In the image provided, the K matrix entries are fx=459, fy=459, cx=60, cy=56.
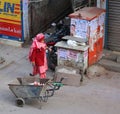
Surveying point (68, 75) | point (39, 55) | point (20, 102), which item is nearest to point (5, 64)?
point (39, 55)

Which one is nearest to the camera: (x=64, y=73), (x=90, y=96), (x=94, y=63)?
(x=90, y=96)

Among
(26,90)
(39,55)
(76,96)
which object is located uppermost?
(39,55)

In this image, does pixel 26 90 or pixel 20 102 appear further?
pixel 20 102

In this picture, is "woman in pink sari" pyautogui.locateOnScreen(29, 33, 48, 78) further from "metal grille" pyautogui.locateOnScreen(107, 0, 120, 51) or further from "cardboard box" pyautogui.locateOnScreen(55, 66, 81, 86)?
"metal grille" pyautogui.locateOnScreen(107, 0, 120, 51)

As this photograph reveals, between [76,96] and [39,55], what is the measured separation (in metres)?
1.50

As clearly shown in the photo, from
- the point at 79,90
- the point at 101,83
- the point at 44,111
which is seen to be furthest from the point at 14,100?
the point at 101,83

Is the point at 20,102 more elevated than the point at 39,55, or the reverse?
the point at 39,55

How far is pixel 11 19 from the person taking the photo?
50.8 feet

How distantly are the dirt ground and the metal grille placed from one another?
1.39 metres

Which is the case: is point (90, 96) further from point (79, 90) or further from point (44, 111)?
point (44, 111)

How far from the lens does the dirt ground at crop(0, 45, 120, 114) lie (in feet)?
36.4

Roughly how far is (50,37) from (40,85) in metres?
3.63

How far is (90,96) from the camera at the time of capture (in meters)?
11.9

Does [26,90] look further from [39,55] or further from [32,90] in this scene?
[39,55]
